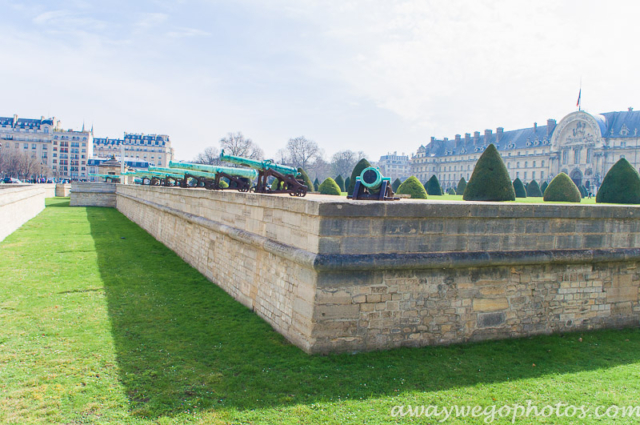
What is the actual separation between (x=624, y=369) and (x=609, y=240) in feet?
7.74

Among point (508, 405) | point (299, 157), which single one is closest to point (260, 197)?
point (508, 405)

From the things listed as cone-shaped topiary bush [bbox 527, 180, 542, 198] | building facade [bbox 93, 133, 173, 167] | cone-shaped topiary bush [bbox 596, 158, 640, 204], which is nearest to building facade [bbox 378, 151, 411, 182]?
building facade [bbox 93, 133, 173, 167]

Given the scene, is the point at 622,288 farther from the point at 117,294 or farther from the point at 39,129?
the point at 39,129

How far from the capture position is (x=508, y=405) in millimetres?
4680

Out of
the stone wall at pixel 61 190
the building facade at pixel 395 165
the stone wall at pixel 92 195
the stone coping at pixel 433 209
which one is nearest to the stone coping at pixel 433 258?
the stone coping at pixel 433 209

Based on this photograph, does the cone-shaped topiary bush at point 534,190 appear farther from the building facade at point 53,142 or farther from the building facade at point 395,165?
→ the building facade at point 395,165

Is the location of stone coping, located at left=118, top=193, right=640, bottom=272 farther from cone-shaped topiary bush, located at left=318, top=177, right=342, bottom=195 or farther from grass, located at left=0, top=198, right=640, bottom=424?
cone-shaped topiary bush, located at left=318, top=177, right=342, bottom=195

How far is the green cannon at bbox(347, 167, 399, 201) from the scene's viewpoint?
28.0 ft

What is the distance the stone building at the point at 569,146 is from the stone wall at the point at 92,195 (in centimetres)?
6409

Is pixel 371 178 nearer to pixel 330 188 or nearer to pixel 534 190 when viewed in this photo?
pixel 330 188

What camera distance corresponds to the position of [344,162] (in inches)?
3625

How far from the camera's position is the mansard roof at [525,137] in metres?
72.1

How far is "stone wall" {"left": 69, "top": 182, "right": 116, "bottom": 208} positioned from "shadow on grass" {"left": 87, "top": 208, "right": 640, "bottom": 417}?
1183 inches

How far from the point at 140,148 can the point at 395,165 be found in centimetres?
8652
